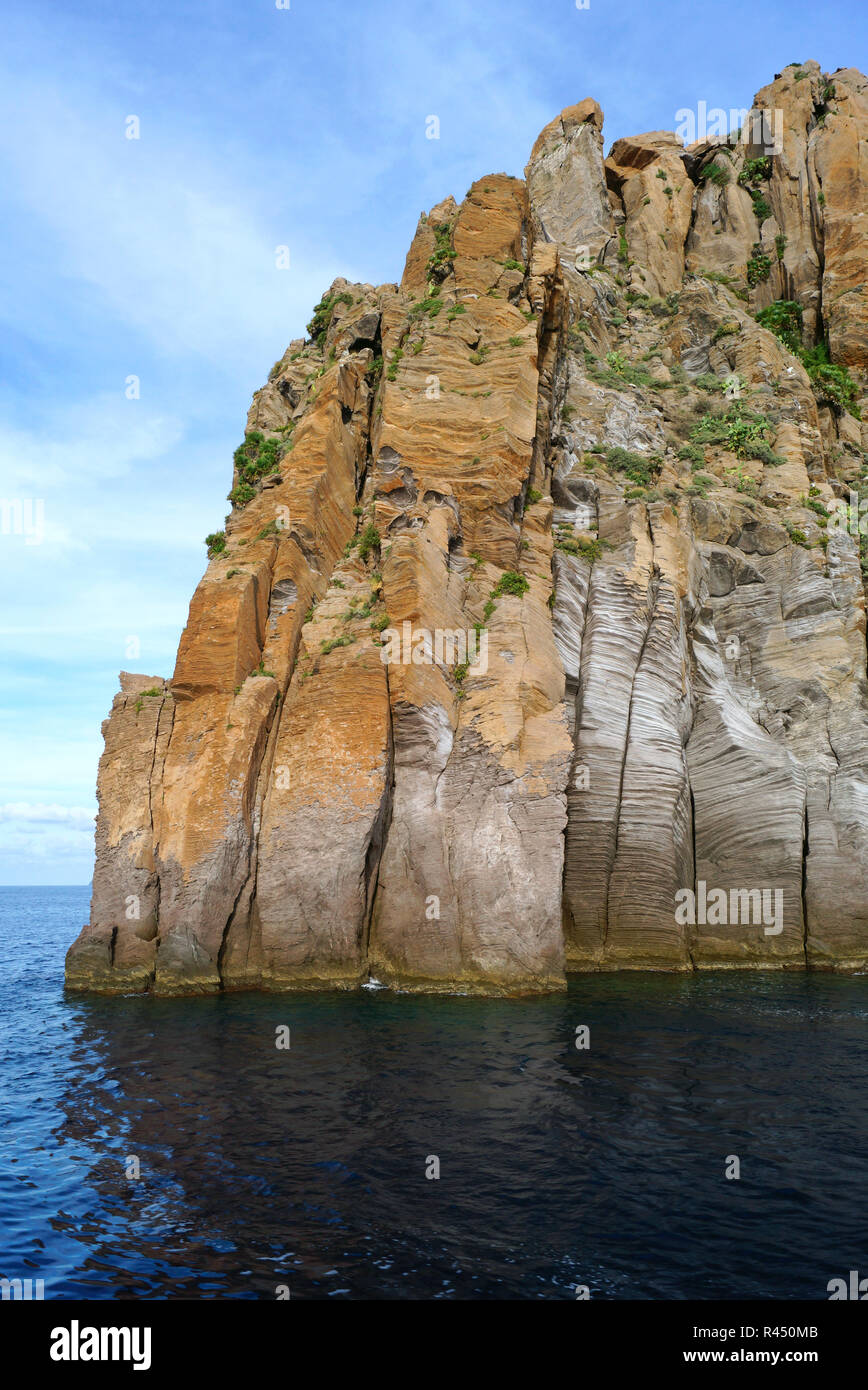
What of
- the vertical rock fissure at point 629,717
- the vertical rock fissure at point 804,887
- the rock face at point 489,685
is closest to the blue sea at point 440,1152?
the rock face at point 489,685

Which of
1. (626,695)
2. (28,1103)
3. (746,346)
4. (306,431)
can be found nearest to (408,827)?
(626,695)

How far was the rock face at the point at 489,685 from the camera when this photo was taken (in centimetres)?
2459

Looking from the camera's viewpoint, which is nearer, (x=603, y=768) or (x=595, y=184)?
(x=603, y=768)

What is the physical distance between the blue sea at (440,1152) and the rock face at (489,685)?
397 centimetres

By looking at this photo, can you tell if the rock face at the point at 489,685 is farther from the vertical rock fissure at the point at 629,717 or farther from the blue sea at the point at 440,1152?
the blue sea at the point at 440,1152

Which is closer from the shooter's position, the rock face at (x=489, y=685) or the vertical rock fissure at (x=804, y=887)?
the rock face at (x=489, y=685)

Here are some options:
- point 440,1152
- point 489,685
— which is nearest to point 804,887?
point 489,685

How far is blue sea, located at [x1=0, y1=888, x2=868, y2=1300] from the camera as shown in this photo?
9562 mm

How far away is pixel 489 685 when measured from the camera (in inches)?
1049

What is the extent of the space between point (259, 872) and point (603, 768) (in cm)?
1135

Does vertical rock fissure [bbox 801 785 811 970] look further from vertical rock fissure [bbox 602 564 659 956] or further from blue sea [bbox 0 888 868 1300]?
vertical rock fissure [bbox 602 564 659 956]

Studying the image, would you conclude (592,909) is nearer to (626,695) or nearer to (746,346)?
(626,695)

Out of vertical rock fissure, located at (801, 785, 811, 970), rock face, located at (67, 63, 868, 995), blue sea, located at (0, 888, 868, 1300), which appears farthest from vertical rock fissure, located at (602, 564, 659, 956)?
vertical rock fissure, located at (801, 785, 811, 970)
